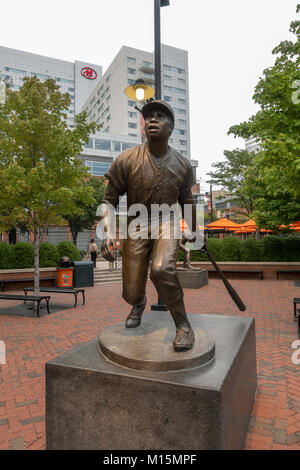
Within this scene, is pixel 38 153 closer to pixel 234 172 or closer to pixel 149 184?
pixel 149 184

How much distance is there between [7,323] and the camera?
727 centimetres

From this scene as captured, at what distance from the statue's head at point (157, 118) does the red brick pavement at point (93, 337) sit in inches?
114

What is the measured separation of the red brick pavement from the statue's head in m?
2.90

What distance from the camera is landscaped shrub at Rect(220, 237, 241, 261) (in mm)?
15855

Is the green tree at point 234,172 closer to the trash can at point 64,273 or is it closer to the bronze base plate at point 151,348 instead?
the trash can at point 64,273

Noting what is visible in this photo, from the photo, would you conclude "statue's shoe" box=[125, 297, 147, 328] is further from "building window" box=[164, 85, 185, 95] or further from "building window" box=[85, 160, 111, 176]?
"building window" box=[164, 85, 185, 95]

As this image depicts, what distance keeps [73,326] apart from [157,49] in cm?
685

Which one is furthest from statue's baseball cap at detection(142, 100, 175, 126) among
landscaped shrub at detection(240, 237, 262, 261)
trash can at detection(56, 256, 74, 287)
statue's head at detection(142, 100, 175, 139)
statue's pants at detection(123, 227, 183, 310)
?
landscaped shrub at detection(240, 237, 262, 261)

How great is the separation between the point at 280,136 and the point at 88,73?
97448 millimetres

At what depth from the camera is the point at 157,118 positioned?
291 cm

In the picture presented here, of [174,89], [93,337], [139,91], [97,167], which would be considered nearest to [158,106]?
[139,91]

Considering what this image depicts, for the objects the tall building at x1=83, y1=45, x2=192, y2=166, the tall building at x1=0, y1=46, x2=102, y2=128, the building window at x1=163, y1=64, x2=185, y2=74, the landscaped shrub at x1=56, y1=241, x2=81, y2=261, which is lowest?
the landscaped shrub at x1=56, y1=241, x2=81, y2=261
